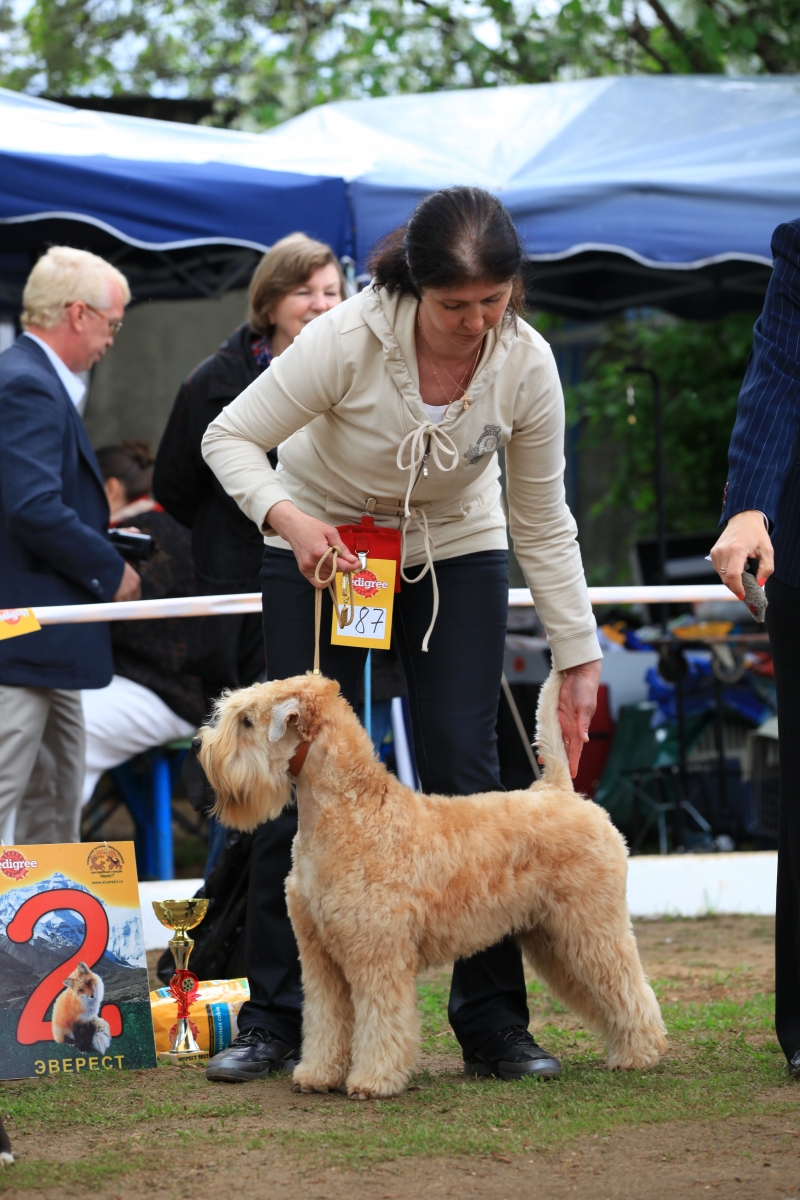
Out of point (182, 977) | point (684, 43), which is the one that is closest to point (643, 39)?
point (684, 43)

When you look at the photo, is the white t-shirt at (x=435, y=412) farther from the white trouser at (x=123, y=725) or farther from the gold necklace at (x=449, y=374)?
the white trouser at (x=123, y=725)

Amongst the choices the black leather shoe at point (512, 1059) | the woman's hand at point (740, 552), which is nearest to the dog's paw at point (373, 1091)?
the black leather shoe at point (512, 1059)

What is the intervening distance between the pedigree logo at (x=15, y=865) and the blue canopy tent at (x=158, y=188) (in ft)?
8.58

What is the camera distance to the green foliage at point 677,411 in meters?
8.49

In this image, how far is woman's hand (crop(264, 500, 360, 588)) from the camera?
2506 mm

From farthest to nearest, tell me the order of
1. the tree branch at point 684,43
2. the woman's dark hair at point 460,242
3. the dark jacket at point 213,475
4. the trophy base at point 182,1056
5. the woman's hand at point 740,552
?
the tree branch at point 684,43 < the dark jacket at point 213,475 < the trophy base at point 182,1056 < the woman's dark hair at point 460,242 < the woman's hand at point 740,552

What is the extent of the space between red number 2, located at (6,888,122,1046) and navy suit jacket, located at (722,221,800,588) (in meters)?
1.75

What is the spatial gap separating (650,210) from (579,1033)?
3331 mm

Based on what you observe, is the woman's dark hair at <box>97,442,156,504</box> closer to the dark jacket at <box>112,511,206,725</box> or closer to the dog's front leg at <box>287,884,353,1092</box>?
the dark jacket at <box>112,511,206,725</box>

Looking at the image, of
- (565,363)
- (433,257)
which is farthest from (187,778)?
(565,363)

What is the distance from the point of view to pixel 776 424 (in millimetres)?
2498

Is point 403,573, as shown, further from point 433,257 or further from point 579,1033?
point 579,1033

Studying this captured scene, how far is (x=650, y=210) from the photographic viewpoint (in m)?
5.12

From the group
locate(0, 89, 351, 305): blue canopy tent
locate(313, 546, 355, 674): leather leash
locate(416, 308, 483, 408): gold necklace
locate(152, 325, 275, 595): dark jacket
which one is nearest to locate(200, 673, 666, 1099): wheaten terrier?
locate(313, 546, 355, 674): leather leash
